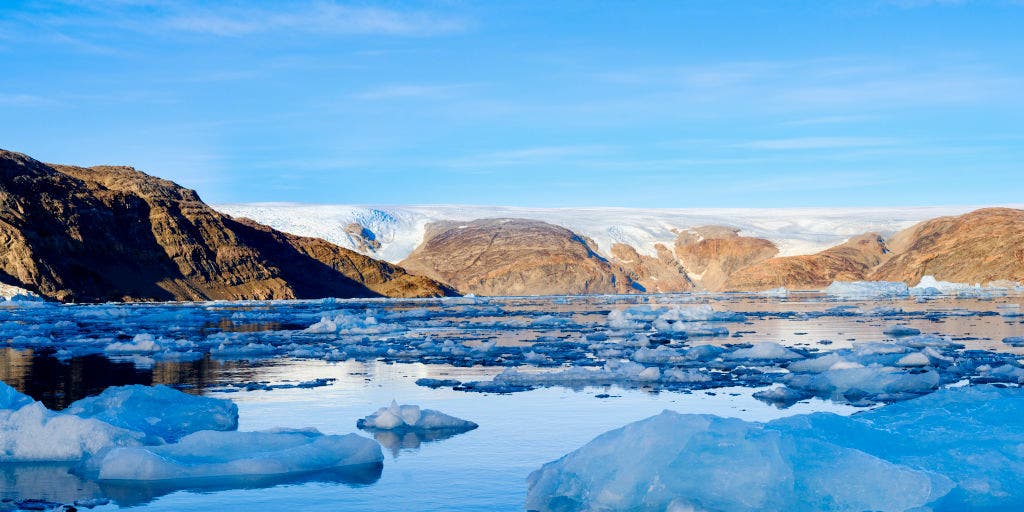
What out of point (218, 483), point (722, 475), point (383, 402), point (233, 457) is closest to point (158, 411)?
point (233, 457)

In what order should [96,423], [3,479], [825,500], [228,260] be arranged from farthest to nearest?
[228,260] < [96,423] < [3,479] < [825,500]

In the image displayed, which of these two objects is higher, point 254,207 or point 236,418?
point 254,207

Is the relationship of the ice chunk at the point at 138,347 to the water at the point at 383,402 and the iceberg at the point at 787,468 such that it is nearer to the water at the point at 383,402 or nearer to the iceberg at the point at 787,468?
the water at the point at 383,402

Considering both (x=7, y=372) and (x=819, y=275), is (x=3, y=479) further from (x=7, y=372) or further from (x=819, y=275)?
(x=819, y=275)

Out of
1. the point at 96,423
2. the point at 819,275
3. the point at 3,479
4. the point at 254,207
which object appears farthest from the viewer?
the point at 254,207

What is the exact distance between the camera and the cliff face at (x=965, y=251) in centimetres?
10675

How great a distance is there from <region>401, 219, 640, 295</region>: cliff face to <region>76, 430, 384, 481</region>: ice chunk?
143193mm

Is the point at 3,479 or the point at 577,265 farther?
the point at 577,265

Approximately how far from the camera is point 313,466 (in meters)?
8.89

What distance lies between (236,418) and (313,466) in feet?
10.7

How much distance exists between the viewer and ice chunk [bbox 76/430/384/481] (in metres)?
8.55

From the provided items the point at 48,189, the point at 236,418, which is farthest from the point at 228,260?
the point at 236,418

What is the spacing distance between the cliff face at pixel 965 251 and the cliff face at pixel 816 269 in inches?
281

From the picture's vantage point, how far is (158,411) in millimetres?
11242
